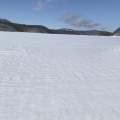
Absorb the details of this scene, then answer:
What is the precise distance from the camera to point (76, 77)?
4371mm

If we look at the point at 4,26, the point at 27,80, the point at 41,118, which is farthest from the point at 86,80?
the point at 4,26

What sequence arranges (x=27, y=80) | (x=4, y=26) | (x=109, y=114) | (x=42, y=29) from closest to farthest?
(x=109, y=114), (x=27, y=80), (x=42, y=29), (x=4, y=26)

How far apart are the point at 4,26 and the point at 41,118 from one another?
54226 mm

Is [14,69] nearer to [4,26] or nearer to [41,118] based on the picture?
[41,118]

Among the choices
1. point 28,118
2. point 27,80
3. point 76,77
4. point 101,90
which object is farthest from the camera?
Answer: point 76,77

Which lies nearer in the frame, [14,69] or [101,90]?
[101,90]

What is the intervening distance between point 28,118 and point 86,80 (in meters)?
1.76

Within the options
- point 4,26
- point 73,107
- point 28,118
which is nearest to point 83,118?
point 73,107

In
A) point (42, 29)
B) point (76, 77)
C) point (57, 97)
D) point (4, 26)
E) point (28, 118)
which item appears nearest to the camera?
point (28, 118)

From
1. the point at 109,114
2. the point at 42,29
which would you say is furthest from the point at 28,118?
the point at 42,29

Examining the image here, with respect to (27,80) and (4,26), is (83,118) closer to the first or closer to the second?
(27,80)

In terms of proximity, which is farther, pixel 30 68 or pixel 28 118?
pixel 30 68

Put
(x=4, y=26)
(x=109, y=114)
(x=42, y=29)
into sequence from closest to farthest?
(x=109, y=114)
(x=42, y=29)
(x=4, y=26)

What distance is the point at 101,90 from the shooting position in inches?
142
